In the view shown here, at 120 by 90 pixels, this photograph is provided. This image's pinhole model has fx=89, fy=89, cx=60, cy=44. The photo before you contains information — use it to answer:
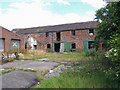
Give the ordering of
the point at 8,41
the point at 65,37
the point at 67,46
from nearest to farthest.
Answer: the point at 8,41
the point at 67,46
the point at 65,37

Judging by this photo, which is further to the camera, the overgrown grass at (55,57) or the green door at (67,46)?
the green door at (67,46)

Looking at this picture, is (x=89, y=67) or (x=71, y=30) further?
(x=71, y=30)

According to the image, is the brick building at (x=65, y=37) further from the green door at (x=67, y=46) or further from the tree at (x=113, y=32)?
the tree at (x=113, y=32)

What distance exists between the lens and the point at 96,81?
2621 mm

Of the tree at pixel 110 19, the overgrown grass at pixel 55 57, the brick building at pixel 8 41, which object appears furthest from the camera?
the brick building at pixel 8 41

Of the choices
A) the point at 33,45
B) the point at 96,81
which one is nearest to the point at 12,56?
the point at 96,81

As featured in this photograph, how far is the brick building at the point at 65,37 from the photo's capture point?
18125mm

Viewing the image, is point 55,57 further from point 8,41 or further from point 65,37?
point 65,37

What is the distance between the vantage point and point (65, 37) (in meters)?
20.0

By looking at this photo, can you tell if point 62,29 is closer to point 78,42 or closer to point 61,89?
point 78,42

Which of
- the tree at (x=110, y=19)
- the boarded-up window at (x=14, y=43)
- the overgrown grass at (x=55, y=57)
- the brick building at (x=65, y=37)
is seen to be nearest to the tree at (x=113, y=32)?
the tree at (x=110, y=19)

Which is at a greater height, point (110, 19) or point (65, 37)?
point (65, 37)

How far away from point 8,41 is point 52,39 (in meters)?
9.43

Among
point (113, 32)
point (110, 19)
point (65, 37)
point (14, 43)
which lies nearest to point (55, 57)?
point (110, 19)
